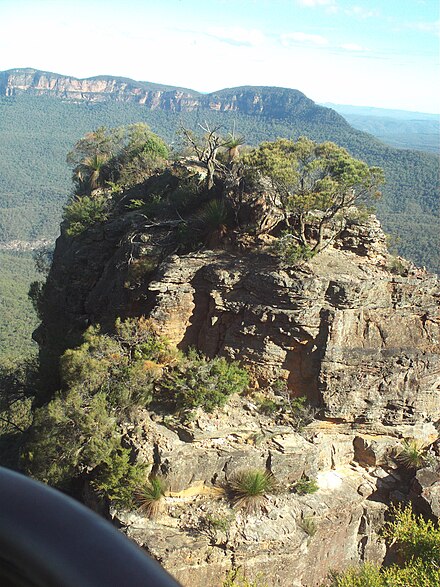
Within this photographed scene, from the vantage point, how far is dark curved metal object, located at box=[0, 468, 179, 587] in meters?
1.37

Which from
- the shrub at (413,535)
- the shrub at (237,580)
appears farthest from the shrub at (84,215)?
the shrub at (413,535)

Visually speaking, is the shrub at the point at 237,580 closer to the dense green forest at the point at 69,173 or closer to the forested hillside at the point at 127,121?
the dense green forest at the point at 69,173

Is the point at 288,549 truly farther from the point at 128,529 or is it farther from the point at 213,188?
the point at 213,188

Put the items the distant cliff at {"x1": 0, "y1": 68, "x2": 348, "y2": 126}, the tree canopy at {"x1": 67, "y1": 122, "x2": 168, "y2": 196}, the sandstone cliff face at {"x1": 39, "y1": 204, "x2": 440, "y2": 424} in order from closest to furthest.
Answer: the sandstone cliff face at {"x1": 39, "y1": 204, "x2": 440, "y2": 424}, the tree canopy at {"x1": 67, "y1": 122, "x2": 168, "y2": 196}, the distant cliff at {"x1": 0, "y1": 68, "x2": 348, "y2": 126}

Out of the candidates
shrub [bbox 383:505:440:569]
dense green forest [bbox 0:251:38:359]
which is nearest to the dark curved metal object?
shrub [bbox 383:505:440:569]

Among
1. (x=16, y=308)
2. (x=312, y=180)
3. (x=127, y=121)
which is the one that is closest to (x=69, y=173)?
(x=127, y=121)

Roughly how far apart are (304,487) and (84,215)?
42.3ft

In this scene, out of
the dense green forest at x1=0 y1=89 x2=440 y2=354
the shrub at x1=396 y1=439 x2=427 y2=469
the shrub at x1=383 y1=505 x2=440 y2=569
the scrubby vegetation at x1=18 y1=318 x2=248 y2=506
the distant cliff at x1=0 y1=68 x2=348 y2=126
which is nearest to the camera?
the scrubby vegetation at x1=18 y1=318 x2=248 y2=506

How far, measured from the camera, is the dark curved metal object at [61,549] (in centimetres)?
137

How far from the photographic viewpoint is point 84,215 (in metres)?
20.6

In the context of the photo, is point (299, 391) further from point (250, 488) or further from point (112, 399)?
point (112, 399)

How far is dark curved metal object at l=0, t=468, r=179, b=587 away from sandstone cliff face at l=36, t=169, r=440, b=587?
10.9 meters

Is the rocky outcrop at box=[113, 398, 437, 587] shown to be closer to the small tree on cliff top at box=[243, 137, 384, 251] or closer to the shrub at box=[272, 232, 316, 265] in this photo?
the shrub at box=[272, 232, 316, 265]

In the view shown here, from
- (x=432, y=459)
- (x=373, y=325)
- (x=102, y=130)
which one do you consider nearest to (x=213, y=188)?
(x=373, y=325)
